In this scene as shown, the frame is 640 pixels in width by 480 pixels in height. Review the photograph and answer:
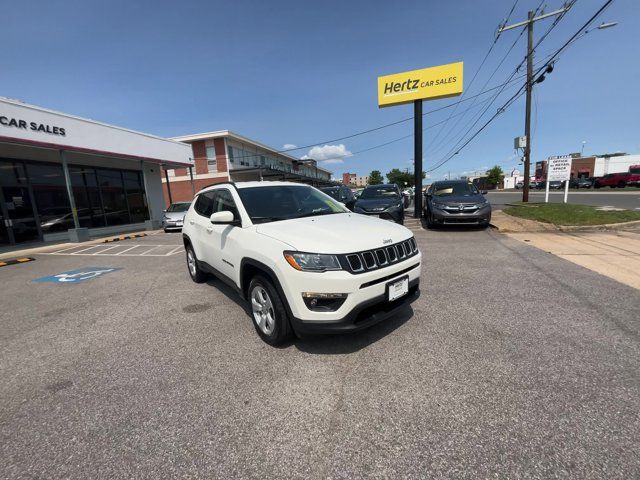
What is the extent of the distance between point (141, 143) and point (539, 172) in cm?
6611

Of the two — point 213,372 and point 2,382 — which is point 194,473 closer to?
point 213,372

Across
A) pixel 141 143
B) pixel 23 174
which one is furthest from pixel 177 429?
pixel 141 143

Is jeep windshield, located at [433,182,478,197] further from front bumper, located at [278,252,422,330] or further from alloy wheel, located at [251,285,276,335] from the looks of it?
alloy wheel, located at [251,285,276,335]

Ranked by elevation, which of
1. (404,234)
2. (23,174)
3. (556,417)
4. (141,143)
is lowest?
(556,417)

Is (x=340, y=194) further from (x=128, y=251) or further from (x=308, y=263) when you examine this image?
(x=308, y=263)

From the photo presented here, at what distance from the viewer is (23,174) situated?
39.0 ft

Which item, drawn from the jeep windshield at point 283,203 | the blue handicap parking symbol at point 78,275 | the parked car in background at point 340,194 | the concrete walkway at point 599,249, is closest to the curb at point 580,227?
the concrete walkway at point 599,249

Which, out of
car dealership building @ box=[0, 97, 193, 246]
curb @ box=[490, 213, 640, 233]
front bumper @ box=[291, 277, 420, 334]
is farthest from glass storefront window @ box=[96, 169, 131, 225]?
curb @ box=[490, 213, 640, 233]

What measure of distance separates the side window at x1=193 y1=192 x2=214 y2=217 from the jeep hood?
169 cm

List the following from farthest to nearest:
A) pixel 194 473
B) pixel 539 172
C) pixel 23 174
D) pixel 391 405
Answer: pixel 539 172 < pixel 23 174 < pixel 391 405 < pixel 194 473

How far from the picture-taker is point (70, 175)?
13.7 metres

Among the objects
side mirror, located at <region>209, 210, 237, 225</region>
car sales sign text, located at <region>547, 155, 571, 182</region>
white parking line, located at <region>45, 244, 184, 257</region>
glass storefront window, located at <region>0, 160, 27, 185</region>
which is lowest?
white parking line, located at <region>45, 244, 184, 257</region>

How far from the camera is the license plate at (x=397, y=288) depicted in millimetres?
2791

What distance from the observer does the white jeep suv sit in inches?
101
